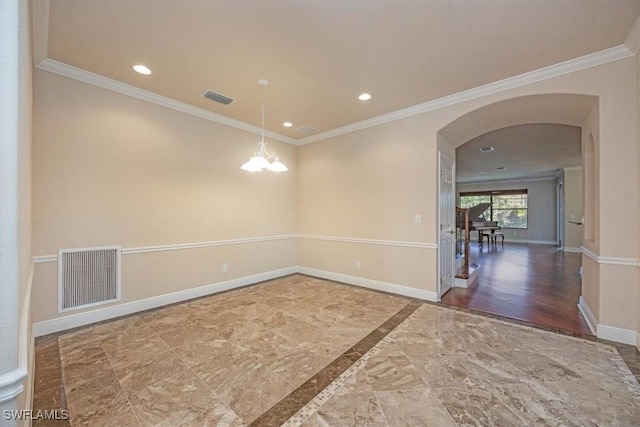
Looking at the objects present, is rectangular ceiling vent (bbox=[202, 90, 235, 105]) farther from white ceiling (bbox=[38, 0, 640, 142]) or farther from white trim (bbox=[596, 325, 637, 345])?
white trim (bbox=[596, 325, 637, 345])

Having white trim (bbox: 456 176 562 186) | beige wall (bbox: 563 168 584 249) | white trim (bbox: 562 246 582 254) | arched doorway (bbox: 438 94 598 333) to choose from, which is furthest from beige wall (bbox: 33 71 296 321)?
white trim (bbox: 456 176 562 186)

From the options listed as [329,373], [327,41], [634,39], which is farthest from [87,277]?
[634,39]

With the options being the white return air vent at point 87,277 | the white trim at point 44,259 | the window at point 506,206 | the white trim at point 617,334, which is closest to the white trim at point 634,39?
the white trim at point 617,334

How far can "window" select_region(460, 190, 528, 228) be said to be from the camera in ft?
37.7

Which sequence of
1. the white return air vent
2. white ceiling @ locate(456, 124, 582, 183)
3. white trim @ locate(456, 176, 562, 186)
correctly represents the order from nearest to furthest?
the white return air vent, white ceiling @ locate(456, 124, 582, 183), white trim @ locate(456, 176, 562, 186)

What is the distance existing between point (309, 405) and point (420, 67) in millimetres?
3321

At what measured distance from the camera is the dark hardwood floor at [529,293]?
3252mm

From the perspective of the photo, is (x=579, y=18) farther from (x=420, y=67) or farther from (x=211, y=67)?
(x=211, y=67)

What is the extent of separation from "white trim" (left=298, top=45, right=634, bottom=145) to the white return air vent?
4.07 m

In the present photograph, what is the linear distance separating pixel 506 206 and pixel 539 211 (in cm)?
121

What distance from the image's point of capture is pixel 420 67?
2920mm

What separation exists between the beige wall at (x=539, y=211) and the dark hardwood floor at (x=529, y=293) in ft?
16.2

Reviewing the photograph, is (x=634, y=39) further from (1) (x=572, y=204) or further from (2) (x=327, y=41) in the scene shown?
(1) (x=572, y=204)

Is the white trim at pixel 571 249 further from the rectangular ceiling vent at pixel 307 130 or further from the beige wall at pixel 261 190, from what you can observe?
the rectangular ceiling vent at pixel 307 130
